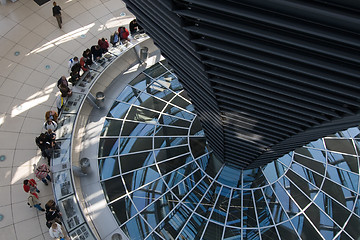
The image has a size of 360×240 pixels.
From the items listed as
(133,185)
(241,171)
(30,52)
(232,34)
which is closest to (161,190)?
(133,185)

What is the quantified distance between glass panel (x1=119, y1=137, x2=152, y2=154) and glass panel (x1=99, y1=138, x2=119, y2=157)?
0.30 metres

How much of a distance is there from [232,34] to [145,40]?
16.2 meters

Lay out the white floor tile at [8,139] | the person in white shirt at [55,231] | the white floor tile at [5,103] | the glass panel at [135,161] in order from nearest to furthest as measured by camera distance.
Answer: the person in white shirt at [55,231], the glass panel at [135,161], the white floor tile at [8,139], the white floor tile at [5,103]

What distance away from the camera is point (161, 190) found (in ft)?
57.8

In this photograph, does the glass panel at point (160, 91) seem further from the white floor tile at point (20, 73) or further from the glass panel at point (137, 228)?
the white floor tile at point (20, 73)

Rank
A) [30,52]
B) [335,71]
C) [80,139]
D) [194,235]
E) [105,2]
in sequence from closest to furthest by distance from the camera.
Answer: [335,71] < [194,235] < [80,139] < [30,52] < [105,2]

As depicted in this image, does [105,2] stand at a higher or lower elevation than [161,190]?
higher

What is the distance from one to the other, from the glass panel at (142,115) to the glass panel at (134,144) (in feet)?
4.31

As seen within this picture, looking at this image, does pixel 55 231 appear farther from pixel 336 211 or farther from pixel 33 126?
pixel 336 211

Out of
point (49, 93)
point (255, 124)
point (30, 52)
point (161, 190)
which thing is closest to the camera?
point (255, 124)

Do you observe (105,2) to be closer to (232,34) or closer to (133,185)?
(133,185)

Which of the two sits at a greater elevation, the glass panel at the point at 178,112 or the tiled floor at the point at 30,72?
the tiled floor at the point at 30,72

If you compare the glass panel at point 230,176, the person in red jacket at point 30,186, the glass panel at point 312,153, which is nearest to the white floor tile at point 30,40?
the person in red jacket at point 30,186

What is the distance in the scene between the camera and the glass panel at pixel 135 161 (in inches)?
725
